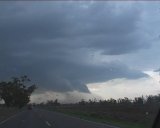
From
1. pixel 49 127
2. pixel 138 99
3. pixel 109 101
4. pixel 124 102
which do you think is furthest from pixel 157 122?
pixel 109 101

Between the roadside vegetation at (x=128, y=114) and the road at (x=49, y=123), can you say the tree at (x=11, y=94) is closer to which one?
the roadside vegetation at (x=128, y=114)

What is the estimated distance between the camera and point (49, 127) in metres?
30.0

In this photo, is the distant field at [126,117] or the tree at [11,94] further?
the tree at [11,94]

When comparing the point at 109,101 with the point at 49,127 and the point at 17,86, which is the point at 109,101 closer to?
the point at 17,86

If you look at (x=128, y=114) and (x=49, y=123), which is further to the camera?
(x=128, y=114)

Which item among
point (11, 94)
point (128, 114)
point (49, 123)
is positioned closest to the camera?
point (49, 123)

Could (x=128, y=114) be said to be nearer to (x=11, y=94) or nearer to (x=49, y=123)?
(x=49, y=123)

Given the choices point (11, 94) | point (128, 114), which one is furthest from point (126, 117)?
point (11, 94)

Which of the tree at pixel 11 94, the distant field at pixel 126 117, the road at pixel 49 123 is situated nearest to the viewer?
the road at pixel 49 123

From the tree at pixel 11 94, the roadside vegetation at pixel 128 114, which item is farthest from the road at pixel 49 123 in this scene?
the tree at pixel 11 94

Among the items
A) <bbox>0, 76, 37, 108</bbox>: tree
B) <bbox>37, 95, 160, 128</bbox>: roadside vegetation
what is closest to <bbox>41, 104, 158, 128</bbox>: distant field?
<bbox>37, 95, 160, 128</bbox>: roadside vegetation

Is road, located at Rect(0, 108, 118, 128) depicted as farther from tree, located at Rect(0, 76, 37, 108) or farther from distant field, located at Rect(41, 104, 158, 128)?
tree, located at Rect(0, 76, 37, 108)

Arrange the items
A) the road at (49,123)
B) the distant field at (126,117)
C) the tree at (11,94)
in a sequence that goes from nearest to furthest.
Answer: the road at (49,123), the distant field at (126,117), the tree at (11,94)

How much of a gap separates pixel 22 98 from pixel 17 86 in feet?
19.7
